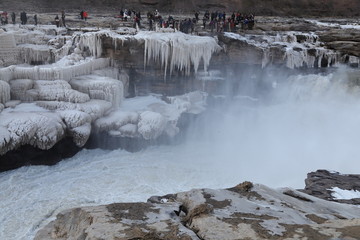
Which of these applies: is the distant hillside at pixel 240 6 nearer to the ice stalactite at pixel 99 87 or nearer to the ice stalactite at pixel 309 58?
the ice stalactite at pixel 309 58

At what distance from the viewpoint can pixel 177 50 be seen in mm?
16766

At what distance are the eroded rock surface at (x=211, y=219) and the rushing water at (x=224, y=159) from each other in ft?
16.9

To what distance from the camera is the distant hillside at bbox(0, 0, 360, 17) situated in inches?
1230

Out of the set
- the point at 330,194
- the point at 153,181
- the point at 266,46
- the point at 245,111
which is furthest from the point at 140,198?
the point at 266,46

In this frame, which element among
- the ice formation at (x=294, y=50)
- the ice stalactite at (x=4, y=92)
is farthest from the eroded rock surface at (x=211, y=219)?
the ice formation at (x=294, y=50)

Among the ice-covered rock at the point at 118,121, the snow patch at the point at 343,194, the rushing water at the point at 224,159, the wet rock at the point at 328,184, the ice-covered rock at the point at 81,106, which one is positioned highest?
the ice-covered rock at the point at 81,106

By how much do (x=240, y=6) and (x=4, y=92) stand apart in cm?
2329

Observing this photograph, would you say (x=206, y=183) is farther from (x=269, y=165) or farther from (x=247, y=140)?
(x=247, y=140)

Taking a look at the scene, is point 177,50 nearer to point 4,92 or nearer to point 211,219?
point 4,92

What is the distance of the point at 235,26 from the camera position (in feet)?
67.9

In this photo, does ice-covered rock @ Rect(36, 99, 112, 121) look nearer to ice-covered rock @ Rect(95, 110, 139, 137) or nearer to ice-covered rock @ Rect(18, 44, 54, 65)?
ice-covered rock @ Rect(95, 110, 139, 137)

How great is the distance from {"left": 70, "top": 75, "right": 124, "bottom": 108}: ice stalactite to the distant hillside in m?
17.4

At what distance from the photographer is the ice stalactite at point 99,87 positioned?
1490 cm

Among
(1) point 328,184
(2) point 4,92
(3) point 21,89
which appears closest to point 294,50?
(1) point 328,184
